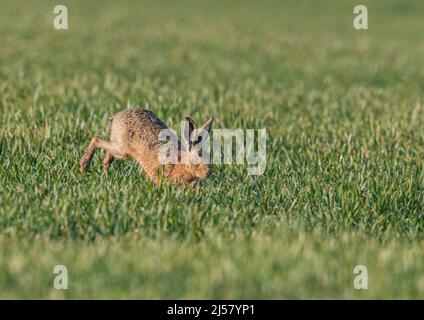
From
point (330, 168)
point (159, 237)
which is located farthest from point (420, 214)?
point (159, 237)

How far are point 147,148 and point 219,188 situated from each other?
36.2 inches

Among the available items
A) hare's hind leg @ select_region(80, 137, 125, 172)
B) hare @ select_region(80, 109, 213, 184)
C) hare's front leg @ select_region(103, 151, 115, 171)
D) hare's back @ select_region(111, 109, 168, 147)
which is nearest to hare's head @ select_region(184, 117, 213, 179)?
hare @ select_region(80, 109, 213, 184)

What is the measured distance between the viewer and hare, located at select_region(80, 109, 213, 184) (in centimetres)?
786

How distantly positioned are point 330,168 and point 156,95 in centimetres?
484

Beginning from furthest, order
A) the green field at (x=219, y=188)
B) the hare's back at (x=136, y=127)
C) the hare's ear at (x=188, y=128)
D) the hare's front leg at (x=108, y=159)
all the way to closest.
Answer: the hare's front leg at (x=108, y=159) → the hare's back at (x=136, y=127) → the hare's ear at (x=188, y=128) → the green field at (x=219, y=188)

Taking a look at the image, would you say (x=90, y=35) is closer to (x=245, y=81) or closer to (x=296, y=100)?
(x=245, y=81)

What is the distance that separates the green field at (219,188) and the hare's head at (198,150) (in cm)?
21

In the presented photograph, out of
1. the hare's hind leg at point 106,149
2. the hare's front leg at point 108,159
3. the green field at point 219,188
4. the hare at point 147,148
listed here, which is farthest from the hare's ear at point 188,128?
the hare's front leg at point 108,159

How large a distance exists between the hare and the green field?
0.17 meters

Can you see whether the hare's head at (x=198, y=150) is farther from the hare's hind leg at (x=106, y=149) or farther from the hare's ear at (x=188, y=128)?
the hare's hind leg at (x=106, y=149)

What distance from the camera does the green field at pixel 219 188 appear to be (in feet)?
19.1

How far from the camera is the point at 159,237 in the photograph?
6.66 m

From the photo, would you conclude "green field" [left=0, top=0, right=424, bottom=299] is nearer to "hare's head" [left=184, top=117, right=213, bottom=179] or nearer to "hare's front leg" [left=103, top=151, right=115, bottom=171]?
"hare's front leg" [left=103, top=151, right=115, bottom=171]

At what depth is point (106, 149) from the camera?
8.84 meters
